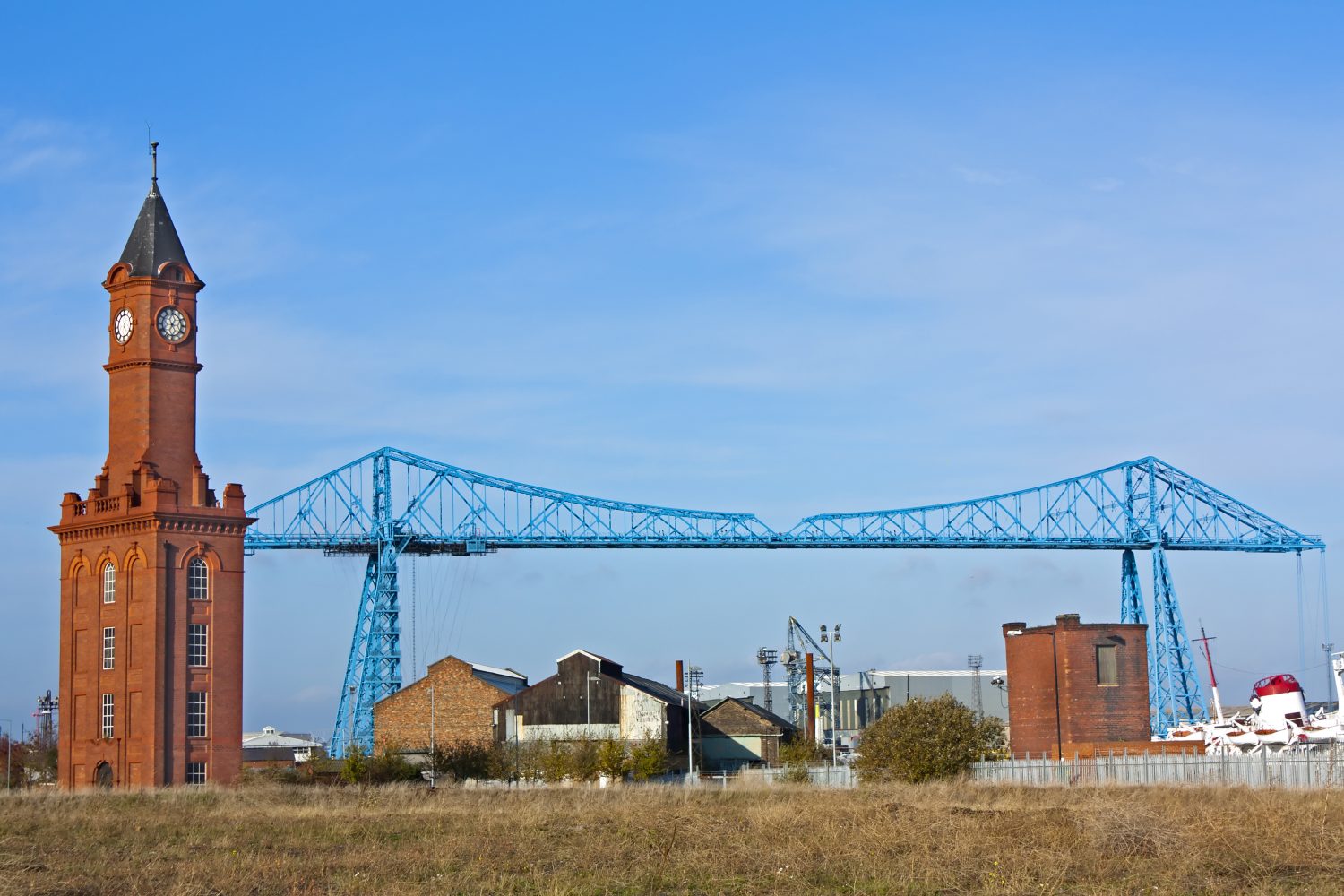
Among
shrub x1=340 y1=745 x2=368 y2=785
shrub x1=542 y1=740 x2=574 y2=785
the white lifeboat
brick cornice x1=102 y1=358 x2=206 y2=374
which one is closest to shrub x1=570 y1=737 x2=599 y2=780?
shrub x1=542 y1=740 x2=574 y2=785

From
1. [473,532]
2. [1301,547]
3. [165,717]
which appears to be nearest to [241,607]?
[165,717]

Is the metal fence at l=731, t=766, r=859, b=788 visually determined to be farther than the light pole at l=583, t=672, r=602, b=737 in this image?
No

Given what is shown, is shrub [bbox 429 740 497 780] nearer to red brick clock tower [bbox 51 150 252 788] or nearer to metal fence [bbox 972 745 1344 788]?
red brick clock tower [bbox 51 150 252 788]

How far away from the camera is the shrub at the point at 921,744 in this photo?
179ft

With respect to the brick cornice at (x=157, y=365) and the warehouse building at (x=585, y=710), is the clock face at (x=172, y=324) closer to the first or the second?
the brick cornice at (x=157, y=365)

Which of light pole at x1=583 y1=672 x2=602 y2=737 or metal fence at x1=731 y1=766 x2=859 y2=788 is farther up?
light pole at x1=583 y1=672 x2=602 y2=737

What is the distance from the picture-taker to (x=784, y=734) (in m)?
88.3

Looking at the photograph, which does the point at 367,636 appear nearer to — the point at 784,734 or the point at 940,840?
the point at 784,734

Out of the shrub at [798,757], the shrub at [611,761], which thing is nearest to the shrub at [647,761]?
the shrub at [611,761]

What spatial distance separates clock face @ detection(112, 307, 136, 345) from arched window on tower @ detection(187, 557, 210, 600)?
8.85 m

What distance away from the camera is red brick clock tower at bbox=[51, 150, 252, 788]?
57.9 m

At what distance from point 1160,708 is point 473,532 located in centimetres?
4601

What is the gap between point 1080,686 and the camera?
69.9 metres

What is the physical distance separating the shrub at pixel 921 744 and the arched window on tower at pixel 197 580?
25.0 m
